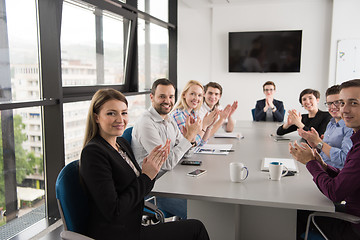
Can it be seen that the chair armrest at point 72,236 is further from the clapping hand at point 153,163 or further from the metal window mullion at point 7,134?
the metal window mullion at point 7,134

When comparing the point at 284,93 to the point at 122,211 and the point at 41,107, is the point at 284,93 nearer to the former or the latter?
the point at 41,107

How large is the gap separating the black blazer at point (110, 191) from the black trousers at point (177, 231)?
96mm

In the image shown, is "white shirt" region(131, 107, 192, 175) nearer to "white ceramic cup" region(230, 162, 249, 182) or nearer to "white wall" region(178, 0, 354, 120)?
"white ceramic cup" region(230, 162, 249, 182)

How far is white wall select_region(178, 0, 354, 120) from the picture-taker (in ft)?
21.2

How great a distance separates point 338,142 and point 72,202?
6.75 feet

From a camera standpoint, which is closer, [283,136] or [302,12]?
[283,136]

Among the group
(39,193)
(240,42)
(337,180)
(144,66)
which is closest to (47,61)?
(39,193)

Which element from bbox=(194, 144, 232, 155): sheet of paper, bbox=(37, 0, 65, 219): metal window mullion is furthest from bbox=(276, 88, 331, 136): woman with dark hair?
bbox=(37, 0, 65, 219): metal window mullion

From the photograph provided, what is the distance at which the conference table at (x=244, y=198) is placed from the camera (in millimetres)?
1671

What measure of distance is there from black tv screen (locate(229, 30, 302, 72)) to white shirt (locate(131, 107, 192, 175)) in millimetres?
4556

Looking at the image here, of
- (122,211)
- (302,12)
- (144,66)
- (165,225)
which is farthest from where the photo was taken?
(302,12)

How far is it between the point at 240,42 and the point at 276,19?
2.60 ft

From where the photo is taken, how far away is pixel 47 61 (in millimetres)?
2775

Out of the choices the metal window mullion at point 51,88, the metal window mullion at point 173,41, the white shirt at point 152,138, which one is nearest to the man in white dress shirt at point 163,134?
the white shirt at point 152,138
